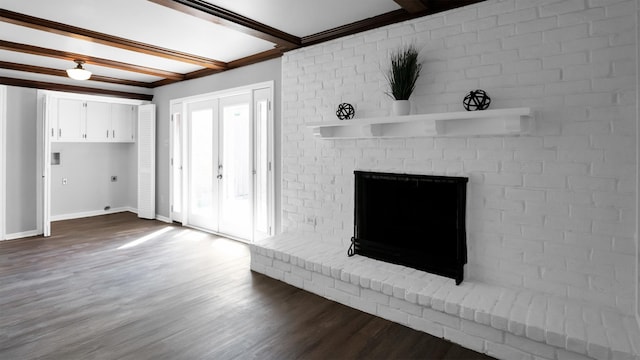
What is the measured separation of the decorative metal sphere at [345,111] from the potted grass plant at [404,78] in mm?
522

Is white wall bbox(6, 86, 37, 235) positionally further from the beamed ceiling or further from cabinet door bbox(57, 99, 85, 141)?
cabinet door bbox(57, 99, 85, 141)

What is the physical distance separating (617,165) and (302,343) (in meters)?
2.36

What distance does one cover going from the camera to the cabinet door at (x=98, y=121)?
666 cm

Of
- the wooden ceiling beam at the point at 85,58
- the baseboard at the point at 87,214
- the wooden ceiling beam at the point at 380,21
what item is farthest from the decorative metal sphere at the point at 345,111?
the baseboard at the point at 87,214

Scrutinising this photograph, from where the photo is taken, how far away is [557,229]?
2514mm

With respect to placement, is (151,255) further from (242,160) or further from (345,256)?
(345,256)

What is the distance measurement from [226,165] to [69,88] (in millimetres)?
3143

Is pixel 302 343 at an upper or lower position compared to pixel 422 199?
lower

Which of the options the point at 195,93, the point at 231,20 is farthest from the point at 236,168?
the point at 231,20

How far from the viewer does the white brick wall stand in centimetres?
230

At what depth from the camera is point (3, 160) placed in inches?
210

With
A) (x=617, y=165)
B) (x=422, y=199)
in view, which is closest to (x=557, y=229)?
(x=617, y=165)

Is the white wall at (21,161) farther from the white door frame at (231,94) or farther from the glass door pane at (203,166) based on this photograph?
the glass door pane at (203,166)

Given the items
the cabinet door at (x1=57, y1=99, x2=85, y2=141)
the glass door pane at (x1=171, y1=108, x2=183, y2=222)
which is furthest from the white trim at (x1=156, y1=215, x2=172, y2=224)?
the cabinet door at (x1=57, y1=99, x2=85, y2=141)
